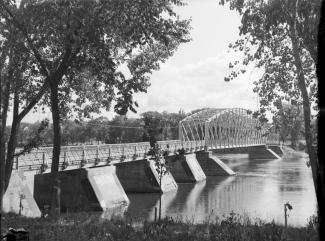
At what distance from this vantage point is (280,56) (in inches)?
587

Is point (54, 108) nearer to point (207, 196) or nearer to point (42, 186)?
point (42, 186)

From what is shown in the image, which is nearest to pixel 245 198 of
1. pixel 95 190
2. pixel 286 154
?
pixel 95 190

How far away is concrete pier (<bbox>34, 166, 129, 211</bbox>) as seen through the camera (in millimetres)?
45156

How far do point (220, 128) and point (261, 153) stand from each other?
30805 mm

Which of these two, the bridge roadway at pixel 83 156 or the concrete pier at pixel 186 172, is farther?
the concrete pier at pixel 186 172

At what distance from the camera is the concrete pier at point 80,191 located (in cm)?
4516

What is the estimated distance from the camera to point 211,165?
309 feet

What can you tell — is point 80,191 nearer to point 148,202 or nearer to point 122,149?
point 148,202

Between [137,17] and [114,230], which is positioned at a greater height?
[137,17]

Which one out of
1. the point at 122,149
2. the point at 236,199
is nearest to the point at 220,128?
the point at 122,149

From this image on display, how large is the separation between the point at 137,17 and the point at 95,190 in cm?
3484

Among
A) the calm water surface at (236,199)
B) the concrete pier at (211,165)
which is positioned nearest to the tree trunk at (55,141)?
the calm water surface at (236,199)

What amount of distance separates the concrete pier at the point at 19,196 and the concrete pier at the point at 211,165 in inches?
2377

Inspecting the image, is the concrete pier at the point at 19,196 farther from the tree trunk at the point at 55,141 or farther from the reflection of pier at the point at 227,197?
the reflection of pier at the point at 227,197
